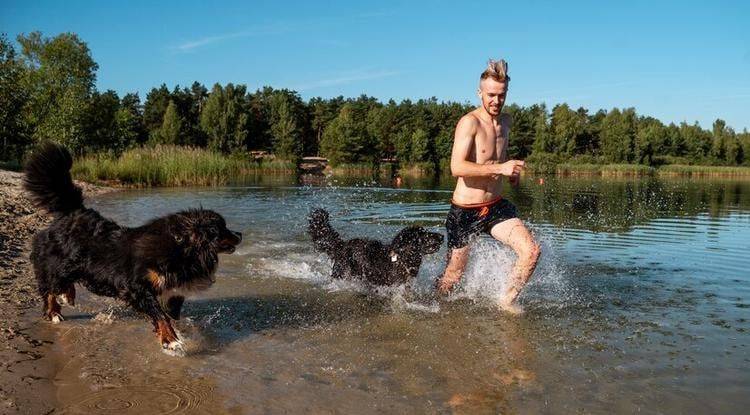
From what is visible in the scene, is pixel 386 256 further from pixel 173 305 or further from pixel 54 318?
pixel 54 318

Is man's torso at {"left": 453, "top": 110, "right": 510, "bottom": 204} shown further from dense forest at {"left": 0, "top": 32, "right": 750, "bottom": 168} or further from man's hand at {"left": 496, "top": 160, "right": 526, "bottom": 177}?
dense forest at {"left": 0, "top": 32, "right": 750, "bottom": 168}

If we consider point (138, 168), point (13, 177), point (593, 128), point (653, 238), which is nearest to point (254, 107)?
point (593, 128)

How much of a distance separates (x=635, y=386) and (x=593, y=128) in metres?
107

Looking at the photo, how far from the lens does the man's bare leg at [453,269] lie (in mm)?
5730

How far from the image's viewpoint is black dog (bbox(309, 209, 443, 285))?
6.01 metres

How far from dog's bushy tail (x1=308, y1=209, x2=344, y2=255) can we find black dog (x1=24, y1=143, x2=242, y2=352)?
2.47 meters

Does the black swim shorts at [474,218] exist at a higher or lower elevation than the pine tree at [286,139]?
lower

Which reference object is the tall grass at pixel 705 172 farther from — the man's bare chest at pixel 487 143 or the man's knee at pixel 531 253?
the man's knee at pixel 531 253

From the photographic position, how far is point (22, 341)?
4.14 meters

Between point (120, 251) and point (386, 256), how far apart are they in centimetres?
291

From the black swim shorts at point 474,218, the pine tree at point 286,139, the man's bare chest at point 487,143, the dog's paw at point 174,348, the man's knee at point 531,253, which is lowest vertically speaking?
the dog's paw at point 174,348

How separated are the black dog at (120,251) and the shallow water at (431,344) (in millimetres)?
376

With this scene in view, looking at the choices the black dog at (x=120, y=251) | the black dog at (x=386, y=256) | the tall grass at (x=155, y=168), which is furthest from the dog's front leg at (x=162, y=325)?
Answer: the tall grass at (x=155, y=168)

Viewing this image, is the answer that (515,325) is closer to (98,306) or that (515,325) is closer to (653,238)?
(98,306)
